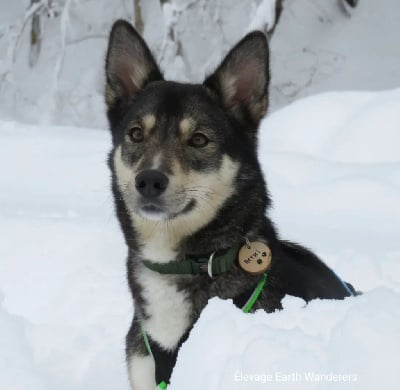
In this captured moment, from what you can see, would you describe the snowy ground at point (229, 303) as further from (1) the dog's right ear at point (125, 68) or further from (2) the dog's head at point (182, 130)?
(1) the dog's right ear at point (125, 68)

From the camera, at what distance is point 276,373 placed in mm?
1473

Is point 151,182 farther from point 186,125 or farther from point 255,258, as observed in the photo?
point 255,258

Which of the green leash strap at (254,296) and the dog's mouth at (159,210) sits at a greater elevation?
the dog's mouth at (159,210)

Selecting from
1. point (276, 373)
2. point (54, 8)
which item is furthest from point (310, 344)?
point (54, 8)

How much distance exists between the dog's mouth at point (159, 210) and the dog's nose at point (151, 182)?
42 mm

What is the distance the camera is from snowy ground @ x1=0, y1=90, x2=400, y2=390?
1.50 meters

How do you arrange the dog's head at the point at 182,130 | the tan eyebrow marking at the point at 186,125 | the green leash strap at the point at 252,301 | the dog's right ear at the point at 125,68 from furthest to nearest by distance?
the dog's right ear at the point at 125,68, the tan eyebrow marking at the point at 186,125, the dog's head at the point at 182,130, the green leash strap at the point at 252,301

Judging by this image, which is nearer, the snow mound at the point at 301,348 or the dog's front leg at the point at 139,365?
the snow mound at the point at 301,348

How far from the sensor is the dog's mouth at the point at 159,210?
7.75 ft

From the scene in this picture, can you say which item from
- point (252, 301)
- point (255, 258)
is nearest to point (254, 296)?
point (252, 301)

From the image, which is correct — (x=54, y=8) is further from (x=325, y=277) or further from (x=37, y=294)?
(x=325, y=277)

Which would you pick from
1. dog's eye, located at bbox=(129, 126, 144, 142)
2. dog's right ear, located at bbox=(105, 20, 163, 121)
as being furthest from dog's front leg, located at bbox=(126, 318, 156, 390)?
dog's right ear, located at bbox=(105, 20, 163, 121)

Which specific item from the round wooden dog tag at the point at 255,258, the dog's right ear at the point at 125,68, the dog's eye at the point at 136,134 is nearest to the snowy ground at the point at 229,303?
the round wooden dog tag at the point at 255,258

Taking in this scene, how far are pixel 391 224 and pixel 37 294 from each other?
2.39 metres
